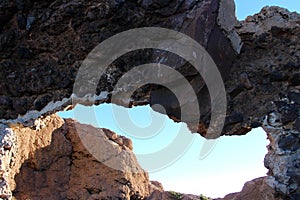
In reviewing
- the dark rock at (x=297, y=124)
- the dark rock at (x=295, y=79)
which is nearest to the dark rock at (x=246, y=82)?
the dark rock at (x=295, y=79)

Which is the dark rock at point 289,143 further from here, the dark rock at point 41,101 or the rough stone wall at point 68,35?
the dark rock at point 41,101

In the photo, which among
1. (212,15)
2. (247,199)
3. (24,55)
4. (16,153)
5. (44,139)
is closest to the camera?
(212,15)

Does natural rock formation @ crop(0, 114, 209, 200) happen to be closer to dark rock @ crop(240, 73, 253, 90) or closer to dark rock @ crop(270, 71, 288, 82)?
dark rock @ crop(240, 73, 253, 90)

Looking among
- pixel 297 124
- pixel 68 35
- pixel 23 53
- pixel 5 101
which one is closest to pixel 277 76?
pixel 297 124

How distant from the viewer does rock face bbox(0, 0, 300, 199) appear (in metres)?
3.34

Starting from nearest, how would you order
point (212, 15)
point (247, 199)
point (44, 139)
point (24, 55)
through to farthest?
point (212, 15), point (24, 55), point (247, 199), point (44, 139)

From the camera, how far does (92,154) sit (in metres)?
12.6

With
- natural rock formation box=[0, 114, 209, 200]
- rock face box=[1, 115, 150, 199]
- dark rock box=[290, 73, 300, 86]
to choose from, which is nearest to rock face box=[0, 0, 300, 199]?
dark rock box=[290, 73, 300, 86]

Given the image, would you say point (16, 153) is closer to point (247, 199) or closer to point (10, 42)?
point (247, 199)

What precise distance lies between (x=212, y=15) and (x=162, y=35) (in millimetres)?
480

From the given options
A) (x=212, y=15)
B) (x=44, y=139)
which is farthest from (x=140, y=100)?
(x=44, y=139)

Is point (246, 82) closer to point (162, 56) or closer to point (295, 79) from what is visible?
point (295, 79)

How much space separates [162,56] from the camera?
3.35 metres

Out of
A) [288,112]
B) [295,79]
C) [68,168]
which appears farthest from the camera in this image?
[68,168]
